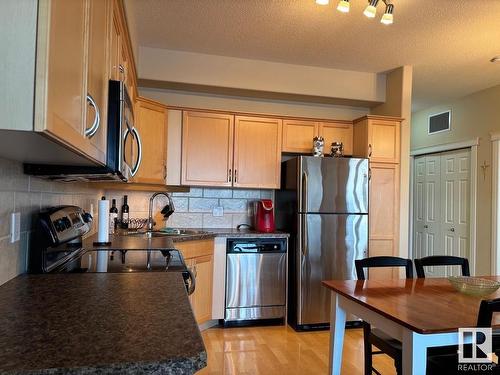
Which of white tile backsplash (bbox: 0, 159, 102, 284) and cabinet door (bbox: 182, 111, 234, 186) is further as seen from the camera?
cabinet door (bbox: 182, 111, 234, 186)

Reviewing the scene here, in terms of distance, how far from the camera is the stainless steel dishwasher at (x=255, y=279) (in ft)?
11.2

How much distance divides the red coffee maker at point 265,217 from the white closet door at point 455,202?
8.76 ft

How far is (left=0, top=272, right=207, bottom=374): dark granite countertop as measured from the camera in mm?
659

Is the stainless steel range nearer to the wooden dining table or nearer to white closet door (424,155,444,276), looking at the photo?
the wooden dining table

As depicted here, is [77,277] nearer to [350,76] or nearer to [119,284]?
[119,284]

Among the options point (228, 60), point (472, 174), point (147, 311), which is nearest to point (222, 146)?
point (228, 60)

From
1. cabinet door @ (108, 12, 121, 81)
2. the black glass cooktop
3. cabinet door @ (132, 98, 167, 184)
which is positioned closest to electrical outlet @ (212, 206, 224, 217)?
cabinet door @ (132, 98, 167, 184)

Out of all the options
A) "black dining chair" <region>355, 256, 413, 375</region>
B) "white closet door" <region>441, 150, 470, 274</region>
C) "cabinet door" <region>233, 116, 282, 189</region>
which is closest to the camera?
"black dining chair" <region>355, 256, 413, 375</region>

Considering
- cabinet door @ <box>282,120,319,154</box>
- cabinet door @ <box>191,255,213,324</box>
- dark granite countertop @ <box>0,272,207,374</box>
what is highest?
cabinet door @ <box>282,120,319,154</box>

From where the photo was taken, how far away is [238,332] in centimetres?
333

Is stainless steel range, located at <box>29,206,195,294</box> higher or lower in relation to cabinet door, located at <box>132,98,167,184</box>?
lower

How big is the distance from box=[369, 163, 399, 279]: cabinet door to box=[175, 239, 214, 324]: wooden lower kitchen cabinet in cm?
167

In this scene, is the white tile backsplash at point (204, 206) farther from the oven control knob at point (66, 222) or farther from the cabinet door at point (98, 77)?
the cabinet door at point (98, 77)
